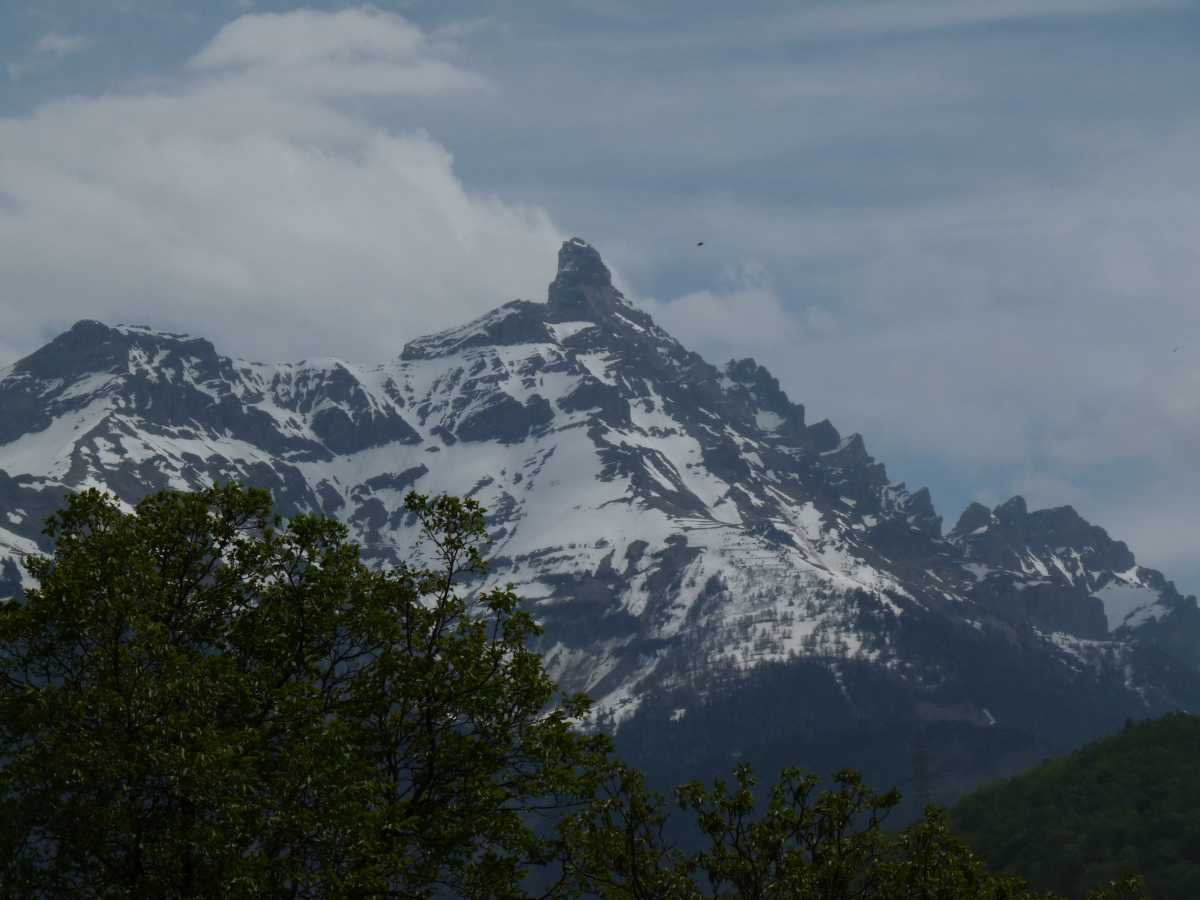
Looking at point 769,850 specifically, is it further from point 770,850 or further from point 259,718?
point 259,718

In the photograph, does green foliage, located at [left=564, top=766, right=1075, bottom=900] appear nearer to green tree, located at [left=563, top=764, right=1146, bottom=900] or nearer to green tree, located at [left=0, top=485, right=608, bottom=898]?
green tree, located at [left=563, top=764, right=1146, bottom=900]

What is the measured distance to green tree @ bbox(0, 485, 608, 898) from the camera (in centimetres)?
4047

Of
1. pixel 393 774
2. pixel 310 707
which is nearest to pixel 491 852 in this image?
pixel 393 774

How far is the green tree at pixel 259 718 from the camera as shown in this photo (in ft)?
133

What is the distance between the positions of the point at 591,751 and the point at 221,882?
1281cm

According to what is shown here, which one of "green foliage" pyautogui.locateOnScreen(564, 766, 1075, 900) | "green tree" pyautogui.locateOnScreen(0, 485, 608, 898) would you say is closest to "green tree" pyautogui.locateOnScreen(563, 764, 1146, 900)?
"green foliage" pyautogui.locateOnScreen(564, 766, 1075, 900)

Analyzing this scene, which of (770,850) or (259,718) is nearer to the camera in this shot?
(259,718)

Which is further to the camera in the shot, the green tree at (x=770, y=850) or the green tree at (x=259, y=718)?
the green tree at (x=770, y=850)

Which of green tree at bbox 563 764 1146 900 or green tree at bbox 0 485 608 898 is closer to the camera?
green tree at bbox 0 485 608 898

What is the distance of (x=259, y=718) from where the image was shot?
148 feet

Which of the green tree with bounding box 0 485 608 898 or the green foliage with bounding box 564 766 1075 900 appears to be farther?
the green foliage with bounding box 564 766 1075 900

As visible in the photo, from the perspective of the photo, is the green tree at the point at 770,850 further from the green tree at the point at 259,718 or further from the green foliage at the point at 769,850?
the green tree at the point at 259,718

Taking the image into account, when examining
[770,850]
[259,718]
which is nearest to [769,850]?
[770,850]

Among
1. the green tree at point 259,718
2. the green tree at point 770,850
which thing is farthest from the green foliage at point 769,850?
the green tree at point 259,718
